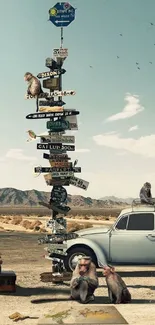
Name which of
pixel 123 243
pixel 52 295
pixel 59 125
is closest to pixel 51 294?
pixel 52 295

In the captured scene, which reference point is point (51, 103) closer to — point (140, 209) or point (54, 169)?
point (54, 169)

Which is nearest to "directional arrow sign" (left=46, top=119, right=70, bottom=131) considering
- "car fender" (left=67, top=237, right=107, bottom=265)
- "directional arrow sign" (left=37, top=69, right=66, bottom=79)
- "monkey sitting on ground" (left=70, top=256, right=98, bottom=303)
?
"directional arrow sign" (left=37, top=69, right=66, bottom=79)

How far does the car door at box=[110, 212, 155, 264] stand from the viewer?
13812 millimetres

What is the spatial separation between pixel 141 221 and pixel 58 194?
2.69m

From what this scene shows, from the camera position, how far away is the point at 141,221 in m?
14.1

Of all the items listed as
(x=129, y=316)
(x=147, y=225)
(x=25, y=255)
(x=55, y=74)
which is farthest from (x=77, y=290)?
(x=25, y=255)

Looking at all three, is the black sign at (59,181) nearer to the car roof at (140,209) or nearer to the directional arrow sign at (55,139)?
the directional arrow sign at (55,139)

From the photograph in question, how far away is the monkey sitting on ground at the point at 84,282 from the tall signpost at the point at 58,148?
1722 mm

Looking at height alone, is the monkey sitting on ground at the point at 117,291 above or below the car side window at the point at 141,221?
below

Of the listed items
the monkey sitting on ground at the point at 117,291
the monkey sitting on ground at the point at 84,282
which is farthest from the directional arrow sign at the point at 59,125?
the monkey sitting on ground at the point at 117,291

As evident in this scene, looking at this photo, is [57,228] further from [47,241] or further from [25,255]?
[25,255]

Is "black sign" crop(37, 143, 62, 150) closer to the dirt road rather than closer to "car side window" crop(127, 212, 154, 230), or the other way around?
"car side window" crop(127, 212, 154, 230)

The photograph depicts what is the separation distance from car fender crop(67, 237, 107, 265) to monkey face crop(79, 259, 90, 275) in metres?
2.77

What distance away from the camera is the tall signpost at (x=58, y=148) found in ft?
42.1
